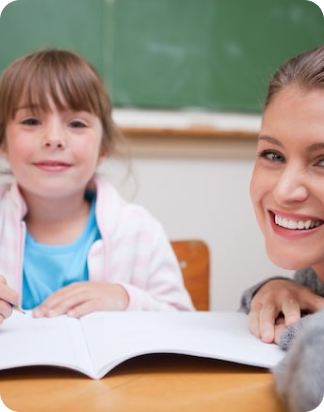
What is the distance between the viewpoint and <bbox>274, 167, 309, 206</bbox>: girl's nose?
2.47 ft

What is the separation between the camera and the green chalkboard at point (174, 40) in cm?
185

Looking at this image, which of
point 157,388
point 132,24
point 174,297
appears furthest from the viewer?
point 132,24

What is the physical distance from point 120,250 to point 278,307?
1.69ft

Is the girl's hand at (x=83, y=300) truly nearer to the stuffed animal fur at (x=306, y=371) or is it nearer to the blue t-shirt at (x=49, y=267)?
the blue t-shirt at (x=49, y=267)

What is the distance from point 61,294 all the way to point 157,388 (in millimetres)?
373

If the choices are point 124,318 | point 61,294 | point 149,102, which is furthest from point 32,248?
point 149,102

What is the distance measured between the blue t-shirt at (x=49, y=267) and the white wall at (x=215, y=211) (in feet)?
2.49

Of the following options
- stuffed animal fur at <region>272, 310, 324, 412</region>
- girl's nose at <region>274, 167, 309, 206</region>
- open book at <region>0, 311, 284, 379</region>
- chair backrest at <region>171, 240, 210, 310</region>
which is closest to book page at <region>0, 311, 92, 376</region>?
open book at <region>0, 311, 284, 379</region>

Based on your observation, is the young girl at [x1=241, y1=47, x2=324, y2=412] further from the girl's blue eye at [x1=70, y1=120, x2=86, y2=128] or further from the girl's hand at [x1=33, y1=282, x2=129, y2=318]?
the girl's blue eye at [x1=70, y1=120, x2=86, y2=128]

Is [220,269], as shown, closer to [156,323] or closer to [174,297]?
[174,297]

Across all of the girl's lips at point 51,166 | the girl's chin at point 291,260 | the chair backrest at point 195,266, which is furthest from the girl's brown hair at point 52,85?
the girl's chin at point 291,260

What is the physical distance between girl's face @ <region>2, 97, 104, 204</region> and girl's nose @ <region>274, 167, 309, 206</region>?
Result: 1.79 feet

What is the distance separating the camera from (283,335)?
2.29 ft

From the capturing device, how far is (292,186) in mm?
751
